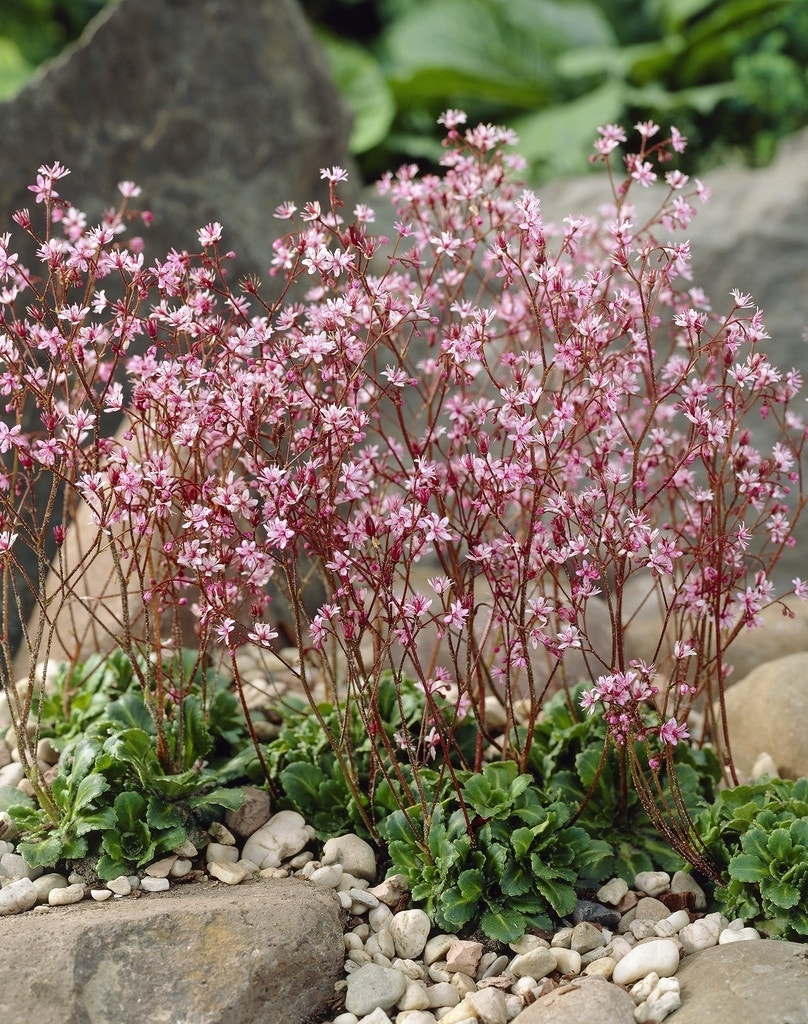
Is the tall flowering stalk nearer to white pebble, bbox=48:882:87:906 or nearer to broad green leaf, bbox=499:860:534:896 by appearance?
broad green leaf, bbox=499:860:534:896

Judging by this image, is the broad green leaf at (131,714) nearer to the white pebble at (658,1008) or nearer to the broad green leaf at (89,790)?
the broad green leaf at (89,790)

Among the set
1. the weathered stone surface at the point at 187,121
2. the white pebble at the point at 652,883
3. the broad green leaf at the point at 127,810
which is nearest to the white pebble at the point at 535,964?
the white pebble at the point at 652,883

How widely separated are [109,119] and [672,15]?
4.86m

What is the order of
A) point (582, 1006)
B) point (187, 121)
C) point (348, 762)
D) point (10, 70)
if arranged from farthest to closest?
point (10, 70) < point (187, 121) < point (348, 762) < point (582, 1006)

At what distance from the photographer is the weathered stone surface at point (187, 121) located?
5027 millimetres

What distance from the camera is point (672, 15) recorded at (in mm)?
8336

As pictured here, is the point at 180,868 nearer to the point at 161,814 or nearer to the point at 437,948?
the point at 161,814

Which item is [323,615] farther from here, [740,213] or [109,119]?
[740,213]

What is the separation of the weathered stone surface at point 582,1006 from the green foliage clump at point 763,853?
0.44 metres

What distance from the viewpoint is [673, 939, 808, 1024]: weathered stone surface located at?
2.37 m

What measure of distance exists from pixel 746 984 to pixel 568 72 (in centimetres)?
716

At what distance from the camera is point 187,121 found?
531 cm

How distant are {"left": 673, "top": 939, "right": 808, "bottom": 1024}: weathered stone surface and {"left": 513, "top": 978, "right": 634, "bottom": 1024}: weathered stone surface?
0.12 m

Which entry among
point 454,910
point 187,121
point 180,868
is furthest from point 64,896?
point 187,121
